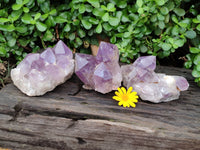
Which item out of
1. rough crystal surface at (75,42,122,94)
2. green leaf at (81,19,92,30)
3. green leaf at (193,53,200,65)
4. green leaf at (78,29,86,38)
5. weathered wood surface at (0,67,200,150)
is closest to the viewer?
weathered wood surface at (0,67,200,150)

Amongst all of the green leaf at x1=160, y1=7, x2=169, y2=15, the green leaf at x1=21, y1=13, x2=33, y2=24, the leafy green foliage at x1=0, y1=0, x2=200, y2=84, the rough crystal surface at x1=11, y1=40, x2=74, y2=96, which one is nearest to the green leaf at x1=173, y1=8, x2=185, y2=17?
the leafy green foliage at x1=0, y1=0, x2=200, y2=84

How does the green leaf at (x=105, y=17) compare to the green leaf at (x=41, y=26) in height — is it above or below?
A: above

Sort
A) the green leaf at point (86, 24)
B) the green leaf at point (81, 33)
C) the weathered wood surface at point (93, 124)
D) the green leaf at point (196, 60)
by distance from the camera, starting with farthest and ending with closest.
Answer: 1. the green leaf at point (81, 33)
2. the green leaf at point (86, 24)
3. the green leaf at point (196, 60)
4. the weathered wood surface at point (93, 124)

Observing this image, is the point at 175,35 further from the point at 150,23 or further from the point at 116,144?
the point at 116,144

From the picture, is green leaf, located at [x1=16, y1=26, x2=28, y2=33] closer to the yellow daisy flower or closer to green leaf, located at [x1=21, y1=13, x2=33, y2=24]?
green leaf, located at [x1=21, y1=13, x2=33, y2=24]

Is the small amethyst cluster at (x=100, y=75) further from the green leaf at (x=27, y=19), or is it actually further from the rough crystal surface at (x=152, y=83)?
the green leaf at (x=27, y=19)

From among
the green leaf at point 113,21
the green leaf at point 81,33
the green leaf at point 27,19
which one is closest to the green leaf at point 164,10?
the green leaf at point 113,21
